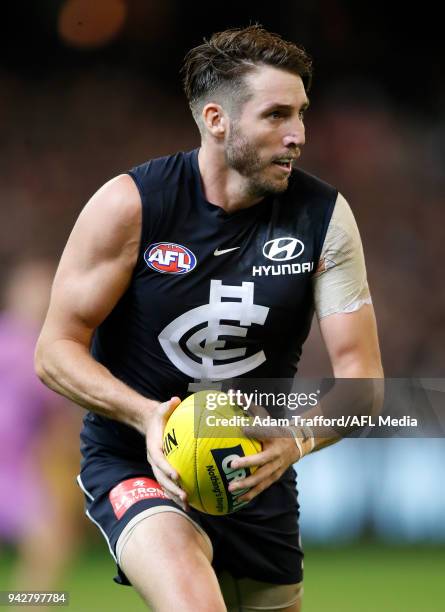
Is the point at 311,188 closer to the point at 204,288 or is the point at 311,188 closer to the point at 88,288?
the point at 204,288

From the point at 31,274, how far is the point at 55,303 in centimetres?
523

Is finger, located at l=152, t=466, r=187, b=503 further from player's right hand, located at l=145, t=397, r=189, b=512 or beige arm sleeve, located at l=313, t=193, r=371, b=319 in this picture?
beige arm sleeve, located at l=313, t=193, r=371, b=319

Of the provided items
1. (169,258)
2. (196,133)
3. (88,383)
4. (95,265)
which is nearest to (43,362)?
(88,383)

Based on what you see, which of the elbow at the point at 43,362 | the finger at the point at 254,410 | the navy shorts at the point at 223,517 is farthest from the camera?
the elbow at the point at 43,362

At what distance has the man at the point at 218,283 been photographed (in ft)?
11.6

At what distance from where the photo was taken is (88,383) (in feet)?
11.3

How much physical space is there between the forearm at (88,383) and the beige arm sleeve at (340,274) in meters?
0.80

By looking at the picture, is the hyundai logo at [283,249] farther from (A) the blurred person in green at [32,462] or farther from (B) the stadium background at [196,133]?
(B) the stadium background at [196,133]

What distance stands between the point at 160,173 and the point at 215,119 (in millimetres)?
292

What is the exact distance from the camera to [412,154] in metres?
9.52

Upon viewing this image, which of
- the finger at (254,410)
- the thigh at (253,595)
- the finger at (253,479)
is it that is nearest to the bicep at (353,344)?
the finger at (254,410)

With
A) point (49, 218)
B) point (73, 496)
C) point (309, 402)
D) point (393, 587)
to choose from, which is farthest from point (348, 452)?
point (49, 218)

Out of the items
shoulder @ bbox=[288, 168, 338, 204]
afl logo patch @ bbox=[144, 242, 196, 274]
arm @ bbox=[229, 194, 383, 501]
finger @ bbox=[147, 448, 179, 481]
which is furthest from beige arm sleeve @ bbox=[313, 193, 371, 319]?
finger @ bbox=[147, 448, 179, 481]

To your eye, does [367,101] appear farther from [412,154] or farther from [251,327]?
[251,327]
